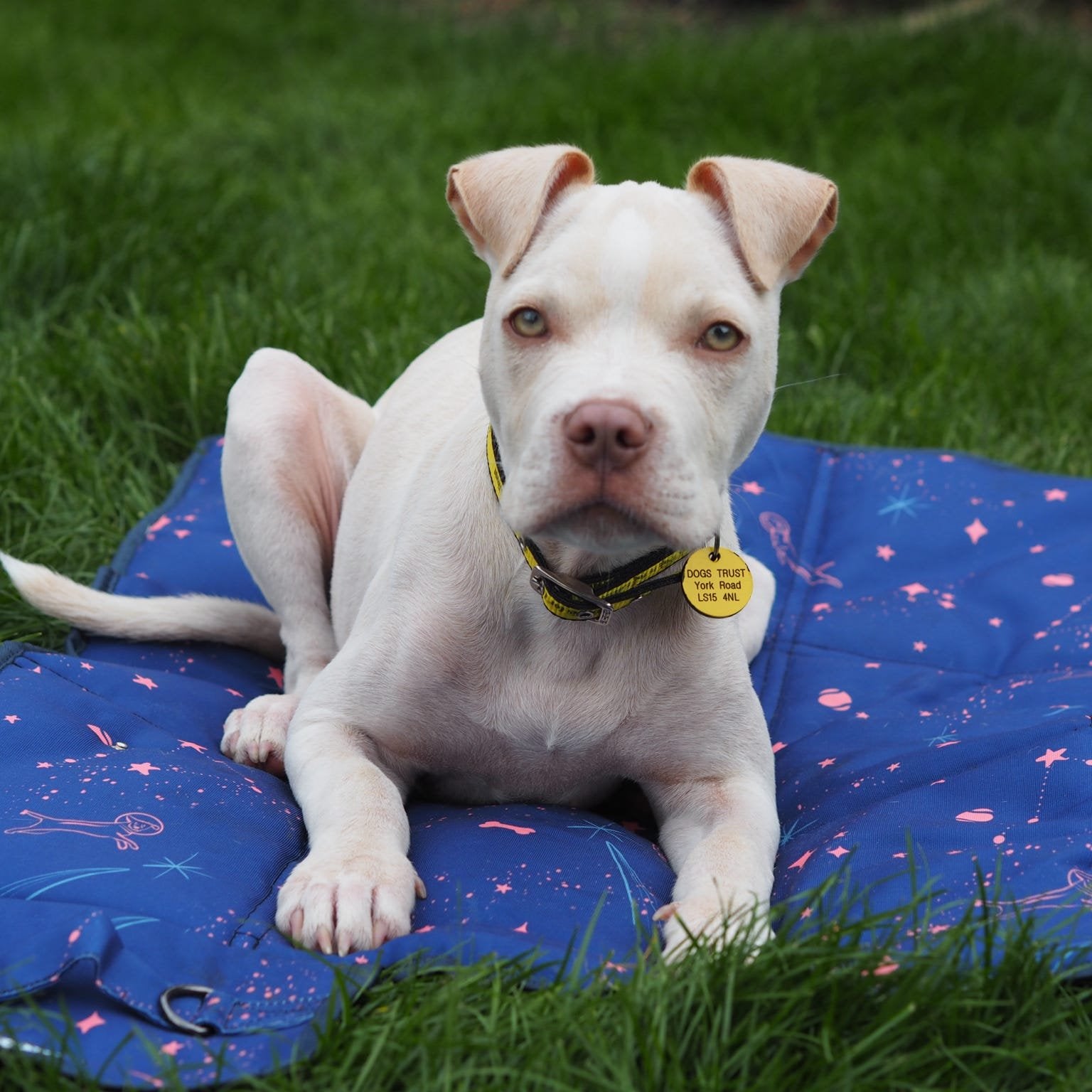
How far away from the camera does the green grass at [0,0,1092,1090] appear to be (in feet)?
7.04

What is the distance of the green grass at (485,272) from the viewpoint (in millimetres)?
2146

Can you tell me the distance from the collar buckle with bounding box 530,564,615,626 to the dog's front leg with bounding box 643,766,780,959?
1.39ft

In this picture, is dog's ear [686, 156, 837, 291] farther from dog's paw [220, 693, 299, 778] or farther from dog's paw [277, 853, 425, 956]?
dog's paw [220, 693, 299, 778]

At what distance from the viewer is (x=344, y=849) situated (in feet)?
8.45

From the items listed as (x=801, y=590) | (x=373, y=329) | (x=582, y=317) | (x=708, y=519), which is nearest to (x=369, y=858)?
(x=708, y=519)

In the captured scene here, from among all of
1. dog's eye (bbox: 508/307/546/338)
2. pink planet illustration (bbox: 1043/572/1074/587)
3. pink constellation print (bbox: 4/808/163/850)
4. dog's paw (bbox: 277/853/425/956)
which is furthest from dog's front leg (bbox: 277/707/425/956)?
pink planet illustration (bbox: 1043/572/1074/587)

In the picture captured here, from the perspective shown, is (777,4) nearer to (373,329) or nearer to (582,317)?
(373,329)

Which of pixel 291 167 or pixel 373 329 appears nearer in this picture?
pixel 373 329

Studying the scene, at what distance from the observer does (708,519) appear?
Result: 2.51m

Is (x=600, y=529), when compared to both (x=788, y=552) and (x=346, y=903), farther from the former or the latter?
(x=788, y=552)

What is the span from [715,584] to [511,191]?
824mm

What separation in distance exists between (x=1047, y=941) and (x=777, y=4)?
10.7 metres

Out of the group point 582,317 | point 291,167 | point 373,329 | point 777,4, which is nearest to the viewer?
point 582,317

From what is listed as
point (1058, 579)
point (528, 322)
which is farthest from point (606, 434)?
point (1058, 579)
